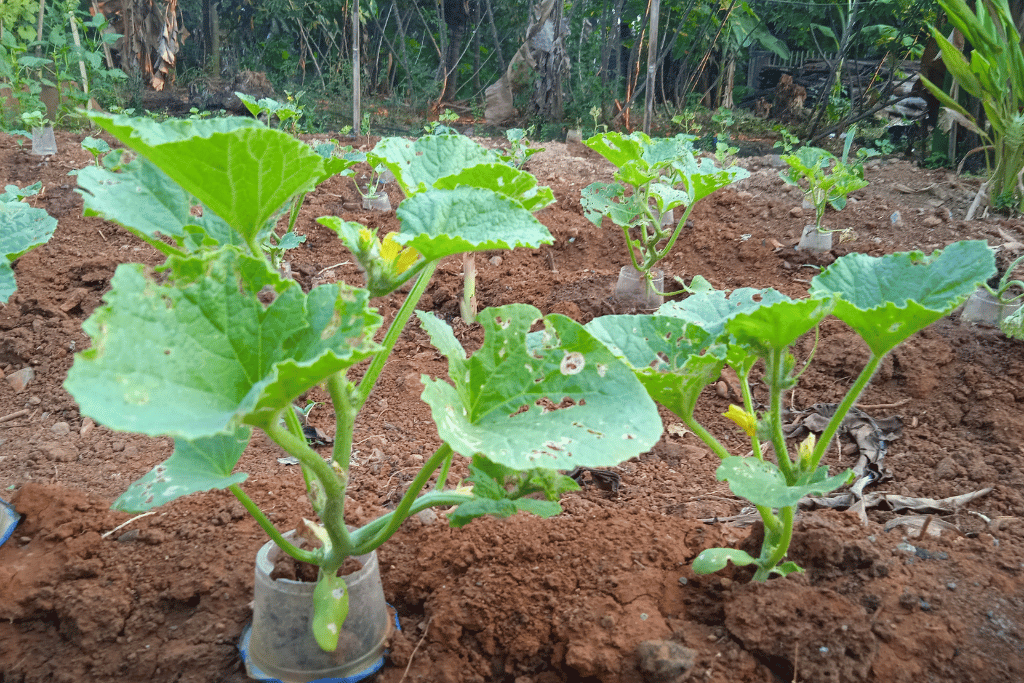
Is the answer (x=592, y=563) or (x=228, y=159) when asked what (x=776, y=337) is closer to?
(x=592, y=563)

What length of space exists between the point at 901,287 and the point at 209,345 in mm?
1065

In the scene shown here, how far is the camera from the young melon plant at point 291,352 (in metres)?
0.83

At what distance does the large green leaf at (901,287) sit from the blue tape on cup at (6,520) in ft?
5.67

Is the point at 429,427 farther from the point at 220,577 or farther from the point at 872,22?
the point at 872,22

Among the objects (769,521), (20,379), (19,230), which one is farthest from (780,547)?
(20,379)

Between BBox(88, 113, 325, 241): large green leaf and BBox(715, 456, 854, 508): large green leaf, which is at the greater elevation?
BBox(88, 113, 325, 241): large green leaf

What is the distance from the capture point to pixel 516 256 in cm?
355

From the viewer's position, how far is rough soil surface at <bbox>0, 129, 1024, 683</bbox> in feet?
3.95

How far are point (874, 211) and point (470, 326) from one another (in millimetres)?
2591

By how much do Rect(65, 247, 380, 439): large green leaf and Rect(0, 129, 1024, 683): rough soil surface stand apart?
0.67m

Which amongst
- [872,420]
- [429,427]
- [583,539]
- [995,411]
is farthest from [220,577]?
[995,411]

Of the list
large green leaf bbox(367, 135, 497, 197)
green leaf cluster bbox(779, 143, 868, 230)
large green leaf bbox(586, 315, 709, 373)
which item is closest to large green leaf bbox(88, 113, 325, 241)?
large green leaf bbox(367, 135, 497, 197)

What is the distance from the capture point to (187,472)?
3.61 ft

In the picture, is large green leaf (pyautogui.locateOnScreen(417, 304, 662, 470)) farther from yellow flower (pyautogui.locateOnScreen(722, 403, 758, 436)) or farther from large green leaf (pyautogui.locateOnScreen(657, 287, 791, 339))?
yellow flower (pyautogui.locateOnScreen(722, 403, 758, 436))
